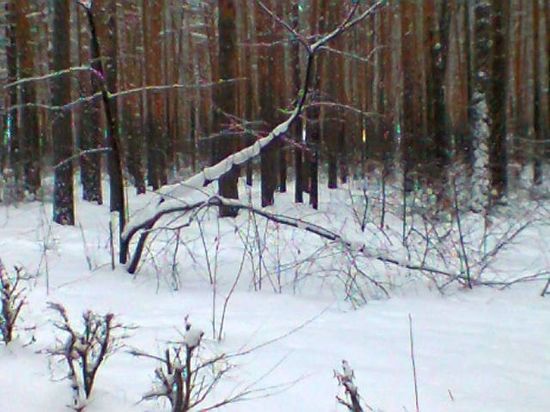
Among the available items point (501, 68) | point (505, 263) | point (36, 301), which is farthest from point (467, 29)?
point (36, 301)

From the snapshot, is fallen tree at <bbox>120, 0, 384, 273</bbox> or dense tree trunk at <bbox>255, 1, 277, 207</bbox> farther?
dense tree trunk at <bbox>255, 1, 277, 207</bbox>

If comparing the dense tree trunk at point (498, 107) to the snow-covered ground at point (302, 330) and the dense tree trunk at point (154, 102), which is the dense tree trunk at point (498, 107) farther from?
the dense tree trunk at point (154, 102)

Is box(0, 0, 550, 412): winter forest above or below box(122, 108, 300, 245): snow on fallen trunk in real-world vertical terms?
below

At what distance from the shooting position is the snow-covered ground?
3.06 m

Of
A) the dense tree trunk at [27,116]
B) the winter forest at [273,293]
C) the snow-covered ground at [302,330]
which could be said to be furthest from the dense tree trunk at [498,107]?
the dense tree trunk at [27,116]

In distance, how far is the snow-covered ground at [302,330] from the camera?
10.0ft

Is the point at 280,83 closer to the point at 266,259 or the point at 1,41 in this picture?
the point at 1,41

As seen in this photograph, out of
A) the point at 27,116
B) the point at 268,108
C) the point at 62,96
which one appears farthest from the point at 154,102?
the point at 62,96

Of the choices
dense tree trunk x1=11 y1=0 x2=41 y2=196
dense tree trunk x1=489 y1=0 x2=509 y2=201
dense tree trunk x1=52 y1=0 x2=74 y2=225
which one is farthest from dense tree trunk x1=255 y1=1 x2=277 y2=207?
dense tree trunk x1=11 y1=0 x2=41 y2=196

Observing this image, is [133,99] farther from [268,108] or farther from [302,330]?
[302,330]

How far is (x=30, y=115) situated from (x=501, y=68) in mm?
10302

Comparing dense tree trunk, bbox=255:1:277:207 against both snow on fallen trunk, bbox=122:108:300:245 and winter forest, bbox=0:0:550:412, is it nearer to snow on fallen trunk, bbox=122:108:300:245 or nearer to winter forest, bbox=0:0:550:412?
winter forest, bbox=0:0:550:412

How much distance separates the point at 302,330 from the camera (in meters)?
4.11

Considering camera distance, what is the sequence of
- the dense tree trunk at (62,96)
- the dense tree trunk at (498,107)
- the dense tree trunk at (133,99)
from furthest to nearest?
the dense tree trunk at (133,99) < the dense tree trunk at (498,107) < the dense tree trunk at (62,96)
